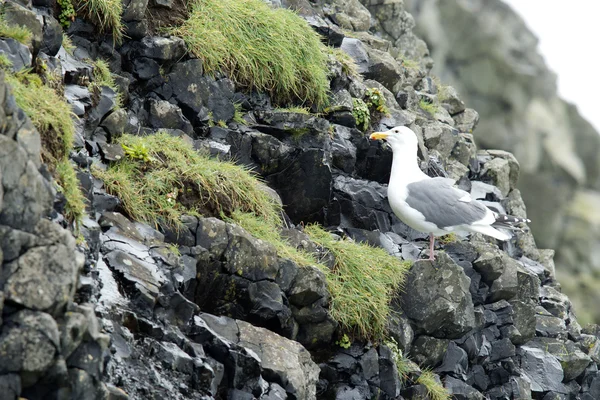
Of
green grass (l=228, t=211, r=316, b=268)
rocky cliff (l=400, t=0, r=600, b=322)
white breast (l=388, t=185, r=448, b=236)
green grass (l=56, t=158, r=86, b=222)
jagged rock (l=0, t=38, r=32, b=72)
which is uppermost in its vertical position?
jagged rock (l=0, t=38, r=32, b=72)

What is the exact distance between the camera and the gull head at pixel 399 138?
43.4 feet

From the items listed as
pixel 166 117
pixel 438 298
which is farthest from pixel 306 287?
pixel 166 117

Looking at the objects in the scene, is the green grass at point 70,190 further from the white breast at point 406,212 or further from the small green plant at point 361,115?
the small green plant at point 361,115

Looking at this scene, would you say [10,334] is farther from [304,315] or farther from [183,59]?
[183,59]

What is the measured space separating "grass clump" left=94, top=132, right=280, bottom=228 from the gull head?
2711mm

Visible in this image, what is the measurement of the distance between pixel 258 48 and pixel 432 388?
20.5 feet

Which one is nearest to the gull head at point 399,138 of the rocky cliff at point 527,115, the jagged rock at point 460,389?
the jagged rock at point 460,389

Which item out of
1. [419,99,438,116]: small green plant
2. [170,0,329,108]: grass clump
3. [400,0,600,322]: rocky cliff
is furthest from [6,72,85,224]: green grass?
[400,0,600,322]: rocky cliff

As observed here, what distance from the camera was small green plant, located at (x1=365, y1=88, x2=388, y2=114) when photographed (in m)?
14.9

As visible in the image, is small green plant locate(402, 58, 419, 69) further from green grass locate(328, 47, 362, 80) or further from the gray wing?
the gray wing

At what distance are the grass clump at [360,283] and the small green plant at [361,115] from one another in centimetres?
284

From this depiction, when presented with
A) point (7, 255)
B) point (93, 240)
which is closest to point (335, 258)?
point (93, 240)

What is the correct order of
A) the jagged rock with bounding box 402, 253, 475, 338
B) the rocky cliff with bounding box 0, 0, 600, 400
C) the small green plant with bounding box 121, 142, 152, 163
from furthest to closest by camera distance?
the jagged rock with bounding box 402, 253, 475, 338 → the small green plant with bounding box 121, 142, 152, 163 → the rocky cliff with bounding box 0, 0, 600, 400

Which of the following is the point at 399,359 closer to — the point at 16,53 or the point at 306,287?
the point at 306,287
